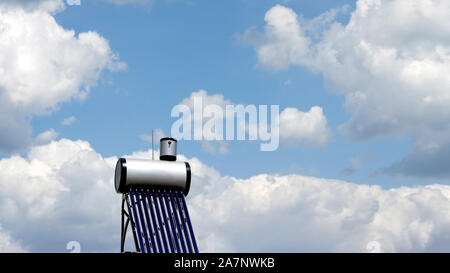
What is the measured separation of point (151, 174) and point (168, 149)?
1848 millimetres

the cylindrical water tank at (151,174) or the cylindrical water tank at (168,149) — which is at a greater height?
the cylindrical water tank at (168,149)

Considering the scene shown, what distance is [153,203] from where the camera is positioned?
29188mm

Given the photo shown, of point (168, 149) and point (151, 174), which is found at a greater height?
point (168, 149)

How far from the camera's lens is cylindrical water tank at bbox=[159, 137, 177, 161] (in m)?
A: 30.6

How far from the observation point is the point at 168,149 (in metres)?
30.7

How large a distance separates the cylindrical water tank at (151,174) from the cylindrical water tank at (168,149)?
0.49 m

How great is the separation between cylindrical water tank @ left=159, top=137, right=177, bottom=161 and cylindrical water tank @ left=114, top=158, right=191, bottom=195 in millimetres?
486

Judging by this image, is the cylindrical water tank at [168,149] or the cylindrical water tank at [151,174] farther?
the cylindrical water tank at [168,149]

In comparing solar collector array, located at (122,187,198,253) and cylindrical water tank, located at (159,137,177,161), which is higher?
cylindrical water tank, located at (159,137,177,161)

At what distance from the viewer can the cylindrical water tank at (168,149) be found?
3061cm
